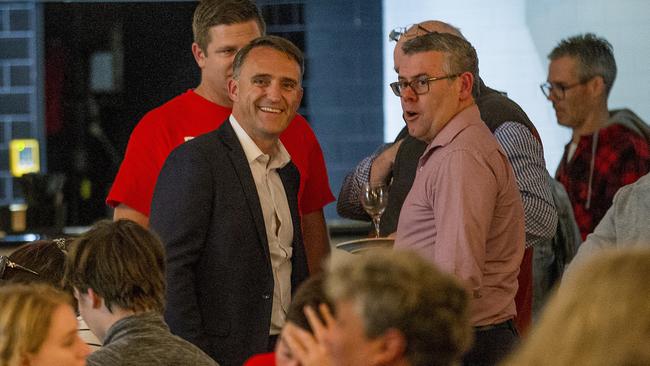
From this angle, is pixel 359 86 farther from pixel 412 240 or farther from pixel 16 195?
pixel 412 240

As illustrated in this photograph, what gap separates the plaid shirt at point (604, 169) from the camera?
173 inches

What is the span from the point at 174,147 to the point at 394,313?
1.82m

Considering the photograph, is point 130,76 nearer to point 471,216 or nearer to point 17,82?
point 17,82

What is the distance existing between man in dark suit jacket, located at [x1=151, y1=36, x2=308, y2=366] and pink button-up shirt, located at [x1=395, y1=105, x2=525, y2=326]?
36 cm

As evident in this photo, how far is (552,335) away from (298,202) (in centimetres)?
216

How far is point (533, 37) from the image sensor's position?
583cm

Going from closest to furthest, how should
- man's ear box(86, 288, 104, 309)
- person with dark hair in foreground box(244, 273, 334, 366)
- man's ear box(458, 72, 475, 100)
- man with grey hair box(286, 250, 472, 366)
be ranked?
man with grey hair box(286, 250, 472, 366), person with dark hair in foreground box(244, 273, 334, 366), man's ear box(86, 288, 104, 309), man's ear box(458, 72, 475, 100)

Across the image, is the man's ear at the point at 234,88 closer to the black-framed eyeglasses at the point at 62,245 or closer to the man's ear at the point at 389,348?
the black-framed eyeglasses at the point at 62,245

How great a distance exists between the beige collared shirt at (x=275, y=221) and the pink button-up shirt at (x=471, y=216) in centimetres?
34

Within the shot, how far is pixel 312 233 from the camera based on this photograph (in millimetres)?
3453

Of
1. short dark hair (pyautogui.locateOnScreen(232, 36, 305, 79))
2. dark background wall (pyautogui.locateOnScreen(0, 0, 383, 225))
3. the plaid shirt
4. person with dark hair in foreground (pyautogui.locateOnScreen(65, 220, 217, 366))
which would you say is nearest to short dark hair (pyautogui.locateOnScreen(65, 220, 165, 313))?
person with dark hair in foreground (pyautogui.locateOnScreen(65, 220, 217, 366))

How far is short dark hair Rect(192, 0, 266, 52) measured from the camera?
3.48 m

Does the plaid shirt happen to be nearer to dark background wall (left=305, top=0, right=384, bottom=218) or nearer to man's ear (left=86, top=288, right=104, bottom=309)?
dark background wall (left=305, top=0, right=384, bottom=218)

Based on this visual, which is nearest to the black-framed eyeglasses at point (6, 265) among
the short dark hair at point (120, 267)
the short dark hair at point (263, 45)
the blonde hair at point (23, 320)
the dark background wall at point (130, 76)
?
the short dark hair at point (120, 267)
